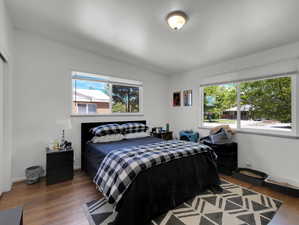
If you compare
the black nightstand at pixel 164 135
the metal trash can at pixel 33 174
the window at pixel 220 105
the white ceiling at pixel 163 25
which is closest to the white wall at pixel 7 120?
the metal trash can at pixel 33 174

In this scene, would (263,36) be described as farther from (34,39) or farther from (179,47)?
(34,39)

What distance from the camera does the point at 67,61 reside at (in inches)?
122

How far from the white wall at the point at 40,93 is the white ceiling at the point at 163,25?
266 mm

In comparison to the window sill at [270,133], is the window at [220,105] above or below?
above

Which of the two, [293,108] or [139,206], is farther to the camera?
[293,108]

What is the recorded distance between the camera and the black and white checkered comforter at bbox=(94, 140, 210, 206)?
64.6 inches

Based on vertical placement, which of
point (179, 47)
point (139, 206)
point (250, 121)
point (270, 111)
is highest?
point (179, 47)

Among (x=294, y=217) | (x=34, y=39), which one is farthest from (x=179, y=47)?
(x=294, y=217)

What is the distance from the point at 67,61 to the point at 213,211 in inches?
142

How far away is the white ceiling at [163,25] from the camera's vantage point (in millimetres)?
1914

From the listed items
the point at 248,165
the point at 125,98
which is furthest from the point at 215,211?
the point at 125,98

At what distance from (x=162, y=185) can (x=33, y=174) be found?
89.6 inches

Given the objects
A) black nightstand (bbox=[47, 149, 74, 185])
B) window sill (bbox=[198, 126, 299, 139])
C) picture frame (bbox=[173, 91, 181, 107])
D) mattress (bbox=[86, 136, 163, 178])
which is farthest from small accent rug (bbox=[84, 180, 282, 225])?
picture frame (bbox=[173, 91, 181, 107])

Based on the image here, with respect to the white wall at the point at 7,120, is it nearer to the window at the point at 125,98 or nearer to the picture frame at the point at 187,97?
the window at the point at 125,98
